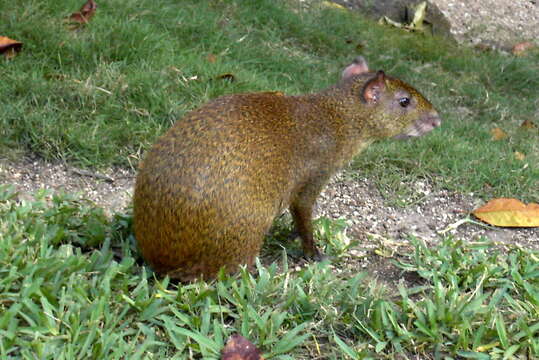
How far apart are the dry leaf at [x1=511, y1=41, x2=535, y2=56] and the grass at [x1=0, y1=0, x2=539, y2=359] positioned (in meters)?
0.33

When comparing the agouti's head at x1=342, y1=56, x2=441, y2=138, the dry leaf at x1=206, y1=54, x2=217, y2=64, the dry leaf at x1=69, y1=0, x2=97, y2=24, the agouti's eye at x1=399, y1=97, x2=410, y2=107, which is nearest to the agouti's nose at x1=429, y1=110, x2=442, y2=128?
the agouti's head at x1=342, y1=56, x2=441, y2=138

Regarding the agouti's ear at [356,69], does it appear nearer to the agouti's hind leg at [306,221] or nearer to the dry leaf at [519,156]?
the agouti's hind leg at [306,221]

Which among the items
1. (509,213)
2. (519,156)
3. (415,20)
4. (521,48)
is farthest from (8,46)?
(521,48)

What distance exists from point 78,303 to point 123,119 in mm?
1624

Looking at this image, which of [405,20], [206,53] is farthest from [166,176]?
[405,20]

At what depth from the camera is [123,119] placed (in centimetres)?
379

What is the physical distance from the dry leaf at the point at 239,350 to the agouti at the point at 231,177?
364mm

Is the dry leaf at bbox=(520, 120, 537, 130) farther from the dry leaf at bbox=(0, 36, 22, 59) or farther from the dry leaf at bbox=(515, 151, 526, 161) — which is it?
the dry leaf at bbox=(0, 36, 22, 59)

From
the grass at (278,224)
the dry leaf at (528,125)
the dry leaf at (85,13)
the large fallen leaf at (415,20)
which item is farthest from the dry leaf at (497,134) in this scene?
the dry leaf at (85,13)

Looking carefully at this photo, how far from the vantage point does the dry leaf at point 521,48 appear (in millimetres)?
6824

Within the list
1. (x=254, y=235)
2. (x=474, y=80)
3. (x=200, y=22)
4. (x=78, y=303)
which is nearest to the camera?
(x=78, y=303)

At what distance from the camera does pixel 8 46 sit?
4.02 metres

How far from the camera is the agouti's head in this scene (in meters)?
3.20

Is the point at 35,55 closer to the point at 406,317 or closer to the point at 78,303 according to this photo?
the point at 78,303
